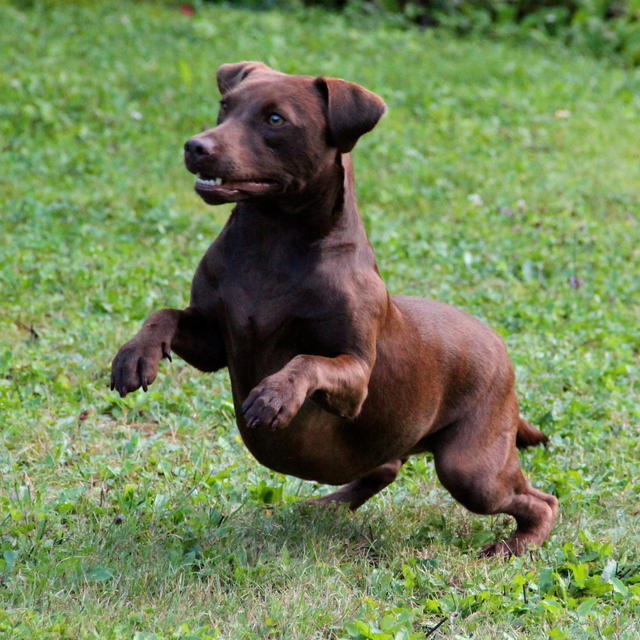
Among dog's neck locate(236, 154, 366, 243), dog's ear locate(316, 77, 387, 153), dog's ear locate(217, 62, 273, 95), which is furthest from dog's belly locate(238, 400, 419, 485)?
dog's ear locate(217, 62, 273, 95)

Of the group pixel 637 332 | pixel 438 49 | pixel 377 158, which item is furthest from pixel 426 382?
pixel 438 49

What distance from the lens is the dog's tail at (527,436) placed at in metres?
4.93

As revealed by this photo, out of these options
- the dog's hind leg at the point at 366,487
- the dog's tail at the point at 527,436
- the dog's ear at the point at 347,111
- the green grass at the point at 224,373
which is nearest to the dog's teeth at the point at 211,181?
the dog's ear at the point at 347,111

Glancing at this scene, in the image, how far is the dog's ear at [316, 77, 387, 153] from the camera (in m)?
3.70

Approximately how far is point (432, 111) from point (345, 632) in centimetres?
852

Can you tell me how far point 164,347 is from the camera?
3.73 meters

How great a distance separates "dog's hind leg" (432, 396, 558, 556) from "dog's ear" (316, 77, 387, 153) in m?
1.27

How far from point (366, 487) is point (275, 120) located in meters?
1.79

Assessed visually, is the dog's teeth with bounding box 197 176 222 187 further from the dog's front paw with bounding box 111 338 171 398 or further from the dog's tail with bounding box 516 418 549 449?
the dog's tail with bounding box 516 418 549 449

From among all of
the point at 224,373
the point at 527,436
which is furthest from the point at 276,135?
the point at 224,373

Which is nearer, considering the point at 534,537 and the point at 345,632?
the point at 345,632

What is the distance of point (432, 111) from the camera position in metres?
11.6

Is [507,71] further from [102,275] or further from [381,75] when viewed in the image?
[102,275]

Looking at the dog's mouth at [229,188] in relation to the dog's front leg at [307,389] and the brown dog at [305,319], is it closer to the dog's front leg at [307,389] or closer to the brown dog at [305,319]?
the brown dog at [305,319]
